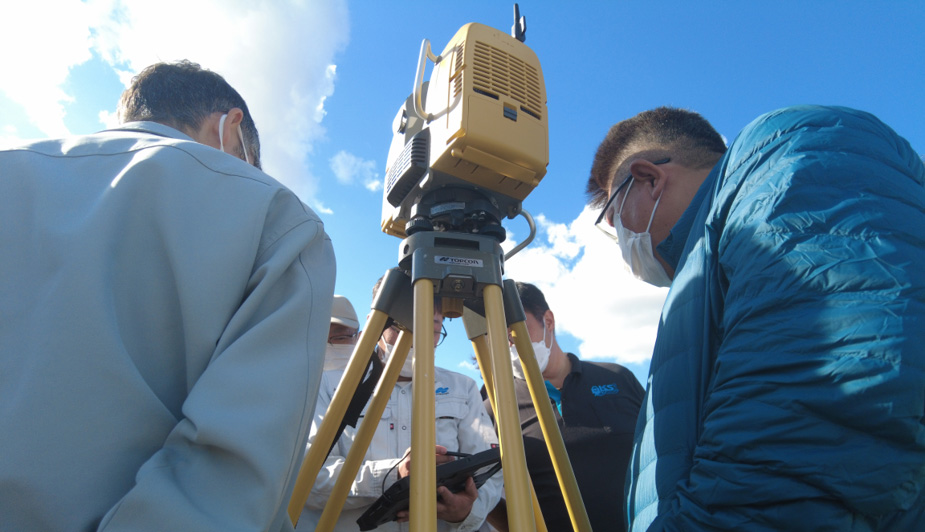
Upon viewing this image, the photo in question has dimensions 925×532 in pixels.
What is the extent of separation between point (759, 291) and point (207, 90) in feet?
5.92

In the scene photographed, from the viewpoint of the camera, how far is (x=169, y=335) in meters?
1.08

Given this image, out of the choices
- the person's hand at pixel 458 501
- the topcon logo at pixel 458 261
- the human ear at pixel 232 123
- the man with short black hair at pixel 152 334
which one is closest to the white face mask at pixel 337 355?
the person's hand at pixel 458 501

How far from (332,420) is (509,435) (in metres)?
0.63

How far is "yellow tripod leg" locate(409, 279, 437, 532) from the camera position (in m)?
1.22

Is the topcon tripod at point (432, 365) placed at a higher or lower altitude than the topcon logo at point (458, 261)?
lower

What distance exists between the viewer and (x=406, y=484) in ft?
6.09

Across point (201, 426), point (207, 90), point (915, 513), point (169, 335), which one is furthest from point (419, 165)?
point (915, 513)

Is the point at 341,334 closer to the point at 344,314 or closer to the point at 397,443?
the point at 344,314

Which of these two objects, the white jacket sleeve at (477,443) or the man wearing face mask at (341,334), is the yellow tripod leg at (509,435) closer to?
the white jacket sleeve at (477,443)

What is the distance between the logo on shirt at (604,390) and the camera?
3.40 meters

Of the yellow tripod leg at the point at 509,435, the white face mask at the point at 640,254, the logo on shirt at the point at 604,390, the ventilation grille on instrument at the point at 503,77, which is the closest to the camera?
the yellow tripod leg at the point at 509,435

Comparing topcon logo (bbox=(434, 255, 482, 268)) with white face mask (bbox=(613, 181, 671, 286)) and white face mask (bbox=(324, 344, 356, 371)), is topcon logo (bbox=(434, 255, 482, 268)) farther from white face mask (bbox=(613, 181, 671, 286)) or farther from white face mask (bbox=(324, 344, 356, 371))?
white face mask (bbox=(324, 344, 356, 371))

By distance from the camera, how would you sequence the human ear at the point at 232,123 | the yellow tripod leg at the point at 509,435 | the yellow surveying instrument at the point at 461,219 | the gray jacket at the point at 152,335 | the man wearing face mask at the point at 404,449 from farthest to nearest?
the man wearing face mask at the point at 404,449
the human ear at the point at 232,123
the yellow surveying instrument at the point at 461,219
the yellow tripod leg at the point at 509,435
the gray jacket at the point at 152,335

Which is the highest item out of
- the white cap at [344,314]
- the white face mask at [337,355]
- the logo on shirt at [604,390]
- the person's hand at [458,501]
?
the white cap at [344,314]
